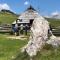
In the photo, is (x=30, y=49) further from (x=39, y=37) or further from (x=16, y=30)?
(x=16, y=30)

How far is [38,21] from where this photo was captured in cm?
1245

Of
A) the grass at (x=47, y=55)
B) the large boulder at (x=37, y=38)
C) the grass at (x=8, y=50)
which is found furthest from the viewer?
the grass at (x=8, y=50)

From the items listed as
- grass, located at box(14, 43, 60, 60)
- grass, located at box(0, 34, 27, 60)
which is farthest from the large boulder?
grass, located at box(0, 34, 27, 60)

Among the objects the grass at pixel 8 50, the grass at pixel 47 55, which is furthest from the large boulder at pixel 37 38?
the grass at pixel 8 50

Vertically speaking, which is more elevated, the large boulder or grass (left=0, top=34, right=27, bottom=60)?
the large boulder

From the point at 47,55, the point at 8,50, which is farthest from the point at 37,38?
the point at 8,50

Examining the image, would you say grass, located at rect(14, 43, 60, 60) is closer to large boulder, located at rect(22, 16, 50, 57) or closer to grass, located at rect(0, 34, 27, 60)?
large boulder, located at rect(22, 16, 50, 57)

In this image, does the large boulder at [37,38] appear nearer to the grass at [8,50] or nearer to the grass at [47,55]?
the grass at [47,55]

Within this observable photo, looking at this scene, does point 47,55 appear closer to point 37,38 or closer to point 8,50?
point 37,38

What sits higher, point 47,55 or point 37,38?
point 37,38

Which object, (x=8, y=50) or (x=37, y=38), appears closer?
(x=37, y=38)

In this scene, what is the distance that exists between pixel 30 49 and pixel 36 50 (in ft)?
0.86

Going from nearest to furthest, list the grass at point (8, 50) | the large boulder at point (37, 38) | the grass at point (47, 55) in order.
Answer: the grass at point (47, 55), the large boulder at point (37, 38), the grass at point (8, 50)

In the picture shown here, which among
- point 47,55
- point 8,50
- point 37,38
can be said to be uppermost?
point 37,38
